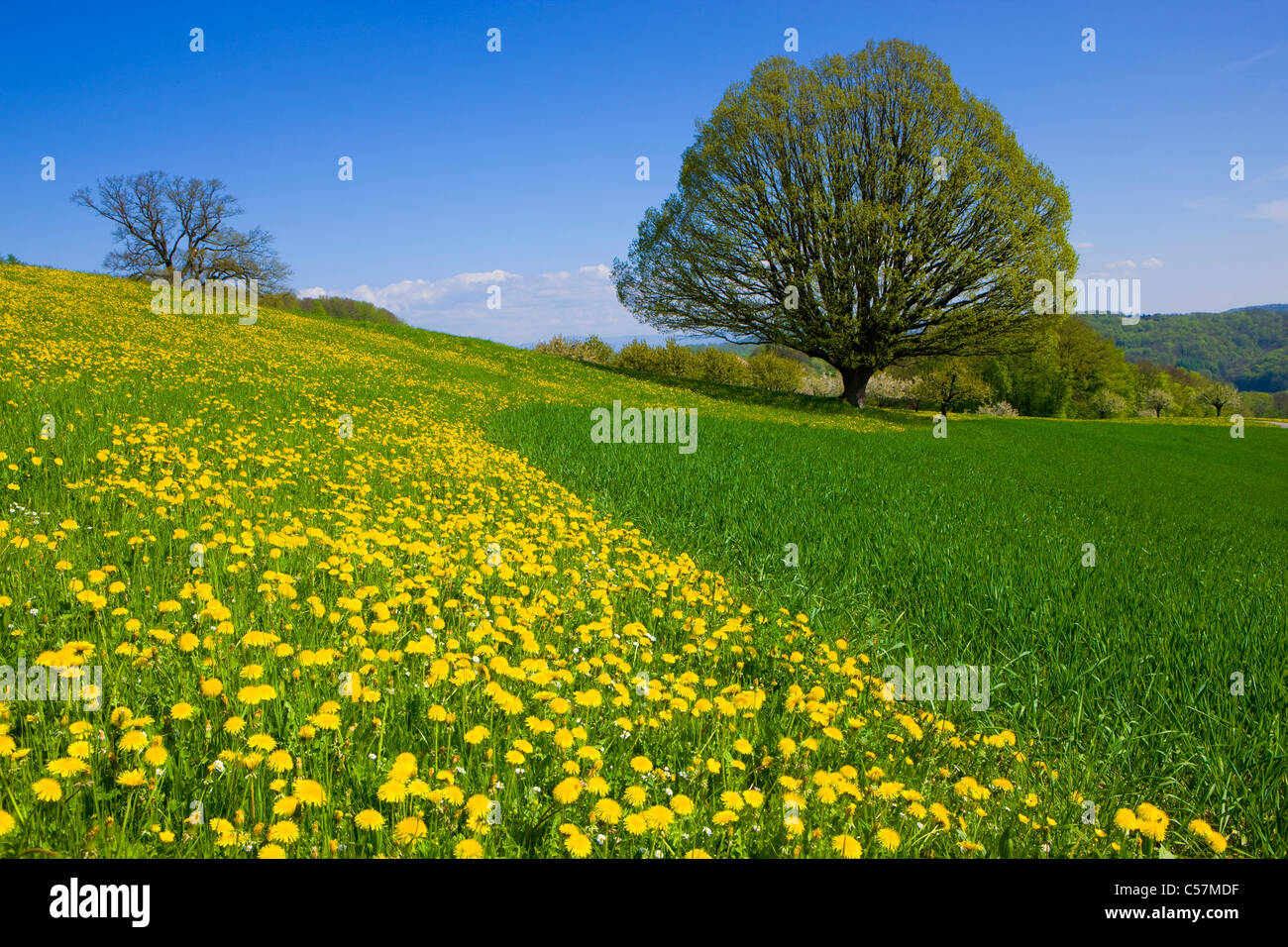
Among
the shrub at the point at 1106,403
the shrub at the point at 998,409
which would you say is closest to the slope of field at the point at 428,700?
the shrub at the point at 998,409

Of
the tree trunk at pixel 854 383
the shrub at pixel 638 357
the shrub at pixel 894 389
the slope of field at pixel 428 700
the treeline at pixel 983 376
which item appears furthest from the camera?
the shrub at pixel 894 389

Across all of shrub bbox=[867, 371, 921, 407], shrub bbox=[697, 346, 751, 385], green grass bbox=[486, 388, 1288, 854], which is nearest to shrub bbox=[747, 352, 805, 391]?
shrub bbox=[697, 346, 751, 385]

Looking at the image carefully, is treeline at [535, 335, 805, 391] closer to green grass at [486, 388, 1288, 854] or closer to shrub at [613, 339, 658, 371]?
shrub at [613, 339, 658, 371]

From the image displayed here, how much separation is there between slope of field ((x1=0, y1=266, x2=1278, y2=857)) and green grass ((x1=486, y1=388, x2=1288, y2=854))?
0.85ft

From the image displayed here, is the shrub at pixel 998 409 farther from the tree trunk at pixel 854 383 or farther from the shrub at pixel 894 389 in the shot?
the tree trunk at pixel 854 383

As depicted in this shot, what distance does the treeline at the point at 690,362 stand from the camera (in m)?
63.9

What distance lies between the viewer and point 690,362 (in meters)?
67.2

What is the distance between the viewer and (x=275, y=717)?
2.78 m

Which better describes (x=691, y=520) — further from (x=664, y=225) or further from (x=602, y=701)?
(x=664, y=225)

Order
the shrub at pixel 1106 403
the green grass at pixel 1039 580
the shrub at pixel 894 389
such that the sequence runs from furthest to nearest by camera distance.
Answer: the shrub at pixel 894 389, the shrub at pixel 1106 403, the green grass at pixel 1039 580

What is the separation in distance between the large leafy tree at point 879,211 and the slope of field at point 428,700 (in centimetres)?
2718

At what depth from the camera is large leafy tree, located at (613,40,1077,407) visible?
94.1ft

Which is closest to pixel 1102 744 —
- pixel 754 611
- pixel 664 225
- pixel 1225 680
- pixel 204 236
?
pixel 1225 680
